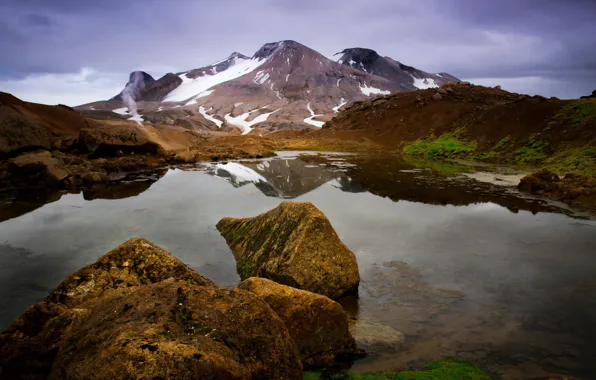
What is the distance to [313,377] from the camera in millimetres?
5777

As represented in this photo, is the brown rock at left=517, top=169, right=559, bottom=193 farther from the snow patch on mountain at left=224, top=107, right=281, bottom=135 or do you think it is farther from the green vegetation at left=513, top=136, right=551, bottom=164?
the snow patch on mountain at left=224, top=107, right=281, bottom=135

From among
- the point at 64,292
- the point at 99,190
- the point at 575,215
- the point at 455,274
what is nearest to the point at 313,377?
the point at 64,292

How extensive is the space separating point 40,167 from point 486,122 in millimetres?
45661

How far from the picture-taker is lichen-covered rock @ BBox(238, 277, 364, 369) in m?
6.20

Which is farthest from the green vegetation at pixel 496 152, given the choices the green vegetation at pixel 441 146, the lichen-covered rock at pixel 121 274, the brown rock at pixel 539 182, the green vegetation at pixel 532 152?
the lichen-covered rock at pixel 121 274

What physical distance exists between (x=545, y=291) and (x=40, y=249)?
15.0m

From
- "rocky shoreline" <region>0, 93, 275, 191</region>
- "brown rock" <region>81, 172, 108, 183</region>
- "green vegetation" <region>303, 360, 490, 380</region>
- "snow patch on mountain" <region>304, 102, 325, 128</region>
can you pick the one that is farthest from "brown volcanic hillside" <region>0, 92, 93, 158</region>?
"snow patch on mountain" <region>304, 102, 325, 128</region>

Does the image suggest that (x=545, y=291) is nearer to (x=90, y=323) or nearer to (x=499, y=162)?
(x=90, y=323)

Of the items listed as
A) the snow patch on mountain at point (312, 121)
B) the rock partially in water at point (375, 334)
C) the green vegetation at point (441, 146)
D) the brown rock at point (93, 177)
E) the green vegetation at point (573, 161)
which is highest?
the snow patch on mountain at point (312, 121)

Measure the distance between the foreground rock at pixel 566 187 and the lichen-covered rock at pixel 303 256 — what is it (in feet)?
49.5

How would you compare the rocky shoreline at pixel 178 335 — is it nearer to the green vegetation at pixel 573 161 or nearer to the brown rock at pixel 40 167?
the brown rock at pixel 40 167

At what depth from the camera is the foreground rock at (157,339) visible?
3.60 metres

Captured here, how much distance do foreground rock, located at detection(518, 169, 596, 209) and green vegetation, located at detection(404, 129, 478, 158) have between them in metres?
21.7

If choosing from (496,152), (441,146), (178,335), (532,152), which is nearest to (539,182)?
(532,152)
